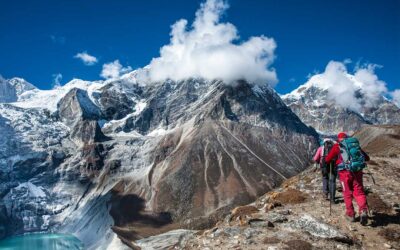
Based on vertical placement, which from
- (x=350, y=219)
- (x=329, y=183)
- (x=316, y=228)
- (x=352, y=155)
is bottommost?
(x=316, y=228)

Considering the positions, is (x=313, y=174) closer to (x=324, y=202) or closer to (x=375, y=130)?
(x=324, y=202)

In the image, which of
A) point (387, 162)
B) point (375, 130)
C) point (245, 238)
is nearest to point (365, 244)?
point (245, 238)

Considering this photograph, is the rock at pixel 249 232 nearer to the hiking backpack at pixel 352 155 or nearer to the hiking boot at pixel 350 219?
the hiking boot at pixel 350 219

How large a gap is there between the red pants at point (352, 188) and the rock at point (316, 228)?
1525mm

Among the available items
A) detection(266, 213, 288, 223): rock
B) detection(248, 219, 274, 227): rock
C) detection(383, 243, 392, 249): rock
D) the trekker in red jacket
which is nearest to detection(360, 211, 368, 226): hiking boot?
the trekker in red jacket

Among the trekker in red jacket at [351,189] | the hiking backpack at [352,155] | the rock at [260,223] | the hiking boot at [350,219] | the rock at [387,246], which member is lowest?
the rock at [387,246]

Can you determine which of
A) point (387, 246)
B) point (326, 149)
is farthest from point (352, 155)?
point (387, 246)

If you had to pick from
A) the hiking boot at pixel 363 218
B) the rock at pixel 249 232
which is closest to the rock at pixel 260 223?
the rock at pixel 249 232

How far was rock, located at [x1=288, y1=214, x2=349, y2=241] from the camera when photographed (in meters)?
18.5

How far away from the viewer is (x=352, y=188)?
20.5 metres

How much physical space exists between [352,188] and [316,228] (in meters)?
2.64

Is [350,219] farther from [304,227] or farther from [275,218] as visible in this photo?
[275,218]

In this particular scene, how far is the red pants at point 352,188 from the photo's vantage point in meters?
19.8

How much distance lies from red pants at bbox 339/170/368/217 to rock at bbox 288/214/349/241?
1525mm
